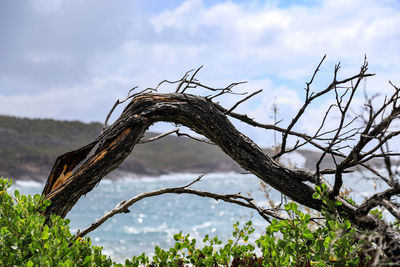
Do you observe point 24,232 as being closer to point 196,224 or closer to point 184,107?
point 184,107

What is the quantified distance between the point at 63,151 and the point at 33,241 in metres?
40.0

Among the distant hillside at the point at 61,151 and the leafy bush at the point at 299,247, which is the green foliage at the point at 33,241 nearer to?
the leafy bush at the point at 299,247

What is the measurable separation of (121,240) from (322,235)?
426 inches

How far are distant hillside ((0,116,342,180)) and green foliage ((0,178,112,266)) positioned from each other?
26.9m

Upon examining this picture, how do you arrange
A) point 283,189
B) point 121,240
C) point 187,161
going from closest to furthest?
1. point 283,189
2. point 121,240
3. point 187,161

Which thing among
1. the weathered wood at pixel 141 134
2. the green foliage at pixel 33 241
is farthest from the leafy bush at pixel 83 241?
the weathered wood at pixel 141 134

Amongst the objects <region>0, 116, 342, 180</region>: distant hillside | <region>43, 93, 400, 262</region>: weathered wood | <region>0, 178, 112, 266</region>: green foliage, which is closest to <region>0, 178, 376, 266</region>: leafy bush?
<region>0, 178, 112, 266</region>: green foliage

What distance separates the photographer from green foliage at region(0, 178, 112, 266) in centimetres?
227

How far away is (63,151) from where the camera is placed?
40.1 metres

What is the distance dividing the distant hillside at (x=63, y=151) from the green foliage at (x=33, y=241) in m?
26.9

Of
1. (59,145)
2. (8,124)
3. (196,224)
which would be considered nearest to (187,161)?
(59,145)

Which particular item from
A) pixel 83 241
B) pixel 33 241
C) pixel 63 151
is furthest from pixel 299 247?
pixel 63 151

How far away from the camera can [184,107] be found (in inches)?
127

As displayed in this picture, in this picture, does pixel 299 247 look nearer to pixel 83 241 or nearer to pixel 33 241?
pixel 83 241
